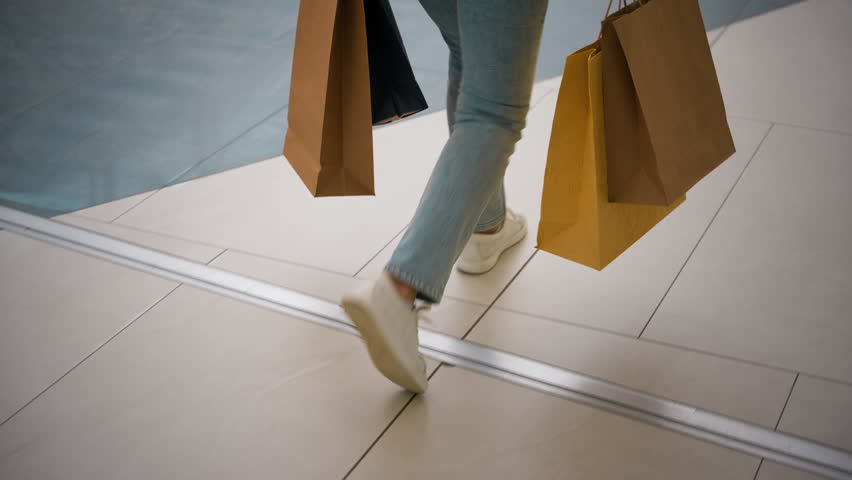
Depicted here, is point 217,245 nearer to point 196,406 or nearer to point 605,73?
point 196,406

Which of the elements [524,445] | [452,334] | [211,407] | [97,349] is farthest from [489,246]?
[97,349]

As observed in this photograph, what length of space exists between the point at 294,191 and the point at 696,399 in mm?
1066

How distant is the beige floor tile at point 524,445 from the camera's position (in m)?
1.09

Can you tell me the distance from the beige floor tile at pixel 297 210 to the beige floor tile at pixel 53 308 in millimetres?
183

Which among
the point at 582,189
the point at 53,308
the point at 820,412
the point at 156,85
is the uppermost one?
the point at 582,189

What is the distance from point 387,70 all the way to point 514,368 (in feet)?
1.81

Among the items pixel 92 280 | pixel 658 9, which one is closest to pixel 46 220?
pixel 92 280

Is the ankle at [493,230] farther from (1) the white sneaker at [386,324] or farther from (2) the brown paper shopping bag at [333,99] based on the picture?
(1) the white sneaker at [386,324]

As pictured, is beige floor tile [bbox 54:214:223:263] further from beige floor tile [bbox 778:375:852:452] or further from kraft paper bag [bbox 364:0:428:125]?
beige floor tile [bbox 778:375:852:452]

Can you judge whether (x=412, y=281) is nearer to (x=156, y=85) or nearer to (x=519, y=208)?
(x=519, y=208)

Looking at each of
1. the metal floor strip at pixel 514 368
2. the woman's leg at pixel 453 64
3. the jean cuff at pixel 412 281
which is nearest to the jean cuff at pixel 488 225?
the woman's leg at pixel 453 64

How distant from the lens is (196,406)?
1314mm

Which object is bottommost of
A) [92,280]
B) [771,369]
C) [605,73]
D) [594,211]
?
[771,369]

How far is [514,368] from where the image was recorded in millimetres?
1294
